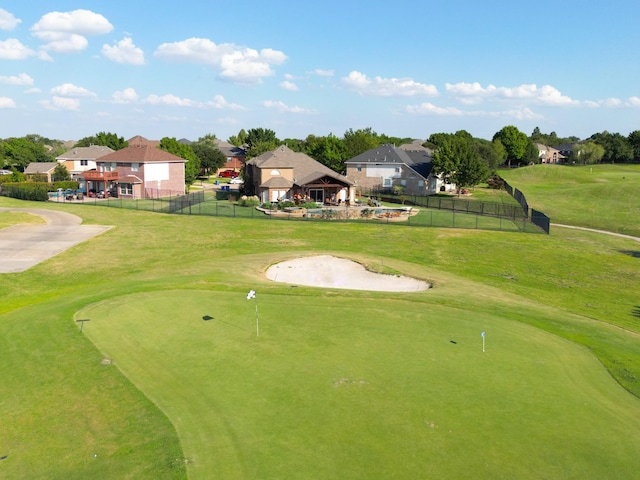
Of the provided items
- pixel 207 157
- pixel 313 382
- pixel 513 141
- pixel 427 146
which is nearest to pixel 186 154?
pixel 207 157

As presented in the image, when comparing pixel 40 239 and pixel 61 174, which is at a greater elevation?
pixel 61 174

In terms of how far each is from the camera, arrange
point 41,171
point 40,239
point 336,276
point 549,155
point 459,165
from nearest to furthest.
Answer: point 336,276
point 40,239
point 459,165
point 41,171
point 549,155

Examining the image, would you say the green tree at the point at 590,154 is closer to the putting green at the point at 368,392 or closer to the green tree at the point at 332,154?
the green tree at the point at 332,154

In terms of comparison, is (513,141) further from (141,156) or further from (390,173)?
(141,156)

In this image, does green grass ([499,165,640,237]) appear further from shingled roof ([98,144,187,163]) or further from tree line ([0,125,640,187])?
shingled roof ([98,144,187,163])

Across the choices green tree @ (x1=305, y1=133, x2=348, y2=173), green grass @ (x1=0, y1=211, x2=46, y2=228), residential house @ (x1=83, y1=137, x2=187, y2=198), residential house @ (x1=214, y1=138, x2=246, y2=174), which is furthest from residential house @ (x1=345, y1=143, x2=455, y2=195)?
residential house @ (x1=214, y1=138, x2=246, y2=174)

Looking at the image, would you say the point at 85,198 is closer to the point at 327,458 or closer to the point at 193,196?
the point at 193,196
